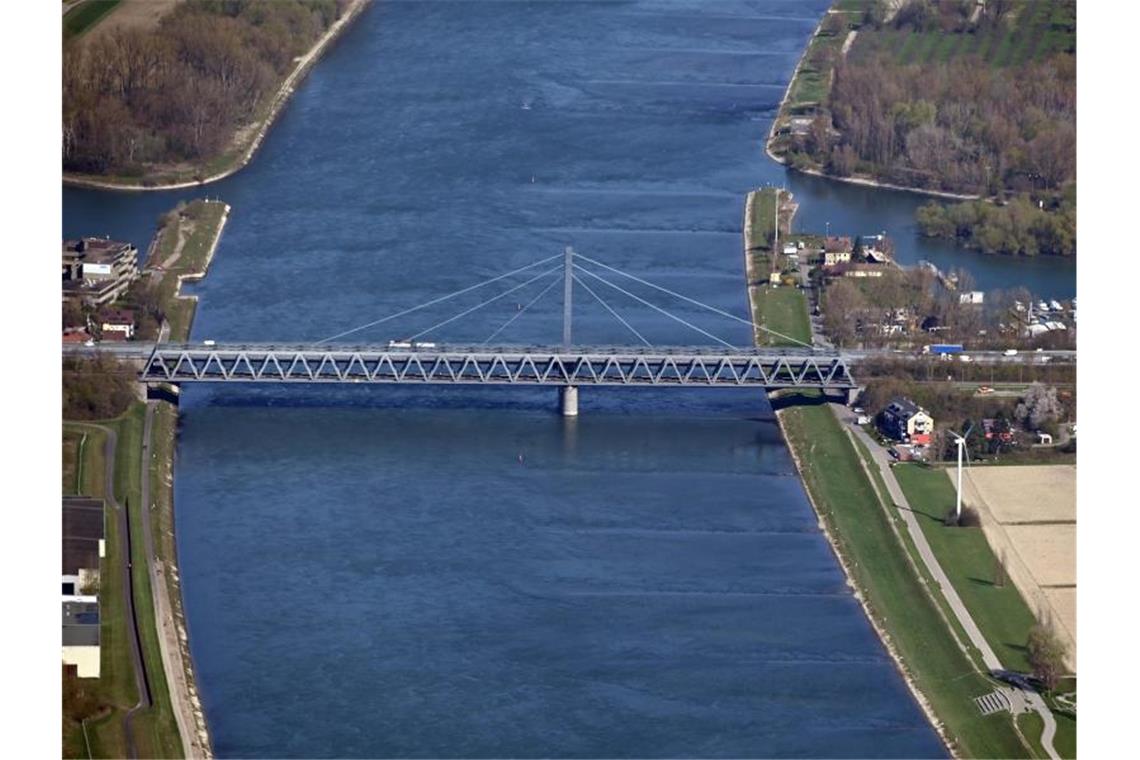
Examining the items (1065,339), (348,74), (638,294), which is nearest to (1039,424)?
(1065,339)

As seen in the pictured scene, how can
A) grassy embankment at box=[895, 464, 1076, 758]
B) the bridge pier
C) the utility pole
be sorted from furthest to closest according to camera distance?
1. the utility pole
2. the bridge pier
3. grassy embankment at box=[895, 464, 1076, 758]

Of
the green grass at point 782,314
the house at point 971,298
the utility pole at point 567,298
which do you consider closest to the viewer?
the utility pole at point 567,298

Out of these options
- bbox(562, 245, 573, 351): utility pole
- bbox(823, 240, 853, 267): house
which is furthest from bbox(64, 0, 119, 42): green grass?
bbox(562, 245, 573, 351): utility pole

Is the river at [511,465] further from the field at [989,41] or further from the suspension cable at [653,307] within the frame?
the field at [989,41]

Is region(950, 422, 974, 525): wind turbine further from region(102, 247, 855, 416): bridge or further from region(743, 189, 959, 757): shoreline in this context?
region(102, 247, 855, 416): bridge

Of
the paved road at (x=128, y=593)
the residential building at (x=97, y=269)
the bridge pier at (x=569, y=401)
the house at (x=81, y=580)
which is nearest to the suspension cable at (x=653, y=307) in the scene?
the bridge pier at (x=569, y=401)

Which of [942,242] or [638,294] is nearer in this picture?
[638,294]

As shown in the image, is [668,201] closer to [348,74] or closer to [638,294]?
[638,294]
